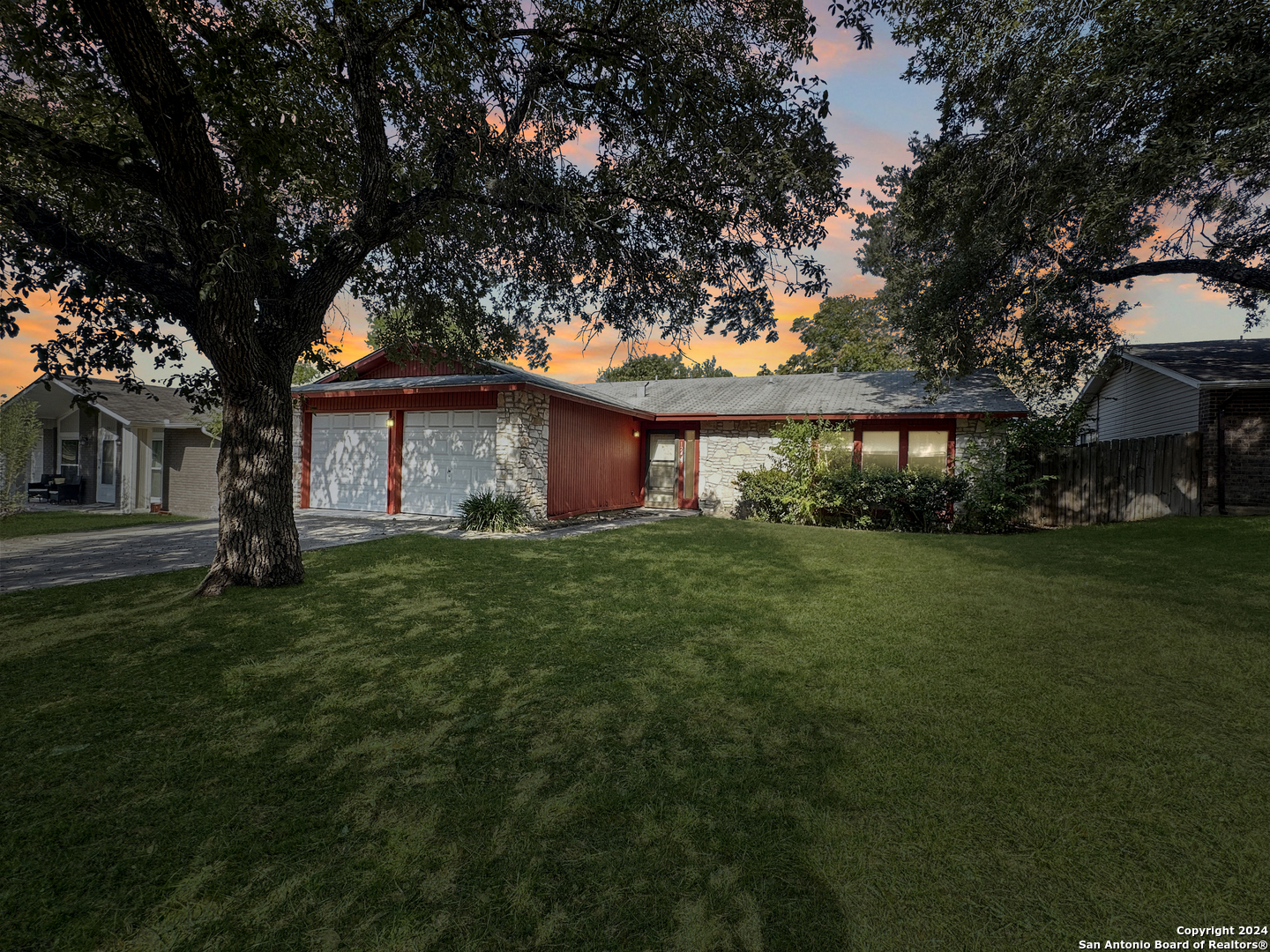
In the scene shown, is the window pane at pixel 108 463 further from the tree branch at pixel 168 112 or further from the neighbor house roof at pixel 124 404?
the tree branch at pixel 168 112

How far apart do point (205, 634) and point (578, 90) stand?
640 cm

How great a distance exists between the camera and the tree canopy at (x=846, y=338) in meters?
26.2

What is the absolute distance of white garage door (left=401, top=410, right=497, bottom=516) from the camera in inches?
455

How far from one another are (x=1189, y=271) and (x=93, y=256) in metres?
15.9

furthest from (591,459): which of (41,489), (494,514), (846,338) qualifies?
(846,338)

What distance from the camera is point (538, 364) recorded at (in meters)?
8.37

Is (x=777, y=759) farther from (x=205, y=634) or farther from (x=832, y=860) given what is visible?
(x=205, y=634)

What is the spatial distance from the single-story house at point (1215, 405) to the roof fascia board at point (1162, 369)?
0.05 ft

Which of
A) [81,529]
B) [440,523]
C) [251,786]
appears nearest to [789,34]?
[251,786]

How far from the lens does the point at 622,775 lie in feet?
8.48

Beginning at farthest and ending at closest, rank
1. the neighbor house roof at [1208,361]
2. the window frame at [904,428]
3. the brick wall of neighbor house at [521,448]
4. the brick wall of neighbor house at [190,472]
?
the brick wall of neighbor house at [190,472], the window frame at [904,428], the neighbor house roof at [1208,361], the brick wall of neighbor house at [521,448]

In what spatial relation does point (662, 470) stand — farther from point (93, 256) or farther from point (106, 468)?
point (106, 468)

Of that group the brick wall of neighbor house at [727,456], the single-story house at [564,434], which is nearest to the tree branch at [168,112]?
the single-story house at [564,434]

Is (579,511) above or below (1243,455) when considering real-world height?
below
